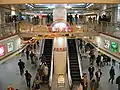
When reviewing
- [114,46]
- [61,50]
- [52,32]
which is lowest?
[61,50]

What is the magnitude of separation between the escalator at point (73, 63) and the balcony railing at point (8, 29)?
5729 mm

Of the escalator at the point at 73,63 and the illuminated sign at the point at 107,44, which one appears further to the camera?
the escalator at the point at 73,63

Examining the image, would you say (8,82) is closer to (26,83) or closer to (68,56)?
(26,83)

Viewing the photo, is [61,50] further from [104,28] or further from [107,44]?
[107,44]

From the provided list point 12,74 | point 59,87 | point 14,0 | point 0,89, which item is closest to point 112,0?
point 14,0

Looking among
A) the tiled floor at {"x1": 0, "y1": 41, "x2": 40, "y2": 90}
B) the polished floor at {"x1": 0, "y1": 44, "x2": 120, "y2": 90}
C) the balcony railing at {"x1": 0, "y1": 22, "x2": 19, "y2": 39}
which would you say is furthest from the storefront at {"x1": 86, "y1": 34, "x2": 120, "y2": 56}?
the balcony railing at {"x1": 0, "y1": 22, "x2": 19, "y2": 39}

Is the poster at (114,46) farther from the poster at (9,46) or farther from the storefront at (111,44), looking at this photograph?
the poster at (9,46)

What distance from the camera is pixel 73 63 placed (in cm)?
2184

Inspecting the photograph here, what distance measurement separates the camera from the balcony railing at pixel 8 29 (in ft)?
47.5

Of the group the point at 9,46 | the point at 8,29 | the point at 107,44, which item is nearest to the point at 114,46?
the point at 107,44

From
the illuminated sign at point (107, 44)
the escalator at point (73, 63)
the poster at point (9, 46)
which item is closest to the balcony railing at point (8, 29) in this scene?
the poster at point (9, 46)

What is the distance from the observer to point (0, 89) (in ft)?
50.6

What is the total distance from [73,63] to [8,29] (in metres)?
7.86

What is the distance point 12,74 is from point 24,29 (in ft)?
12.4
